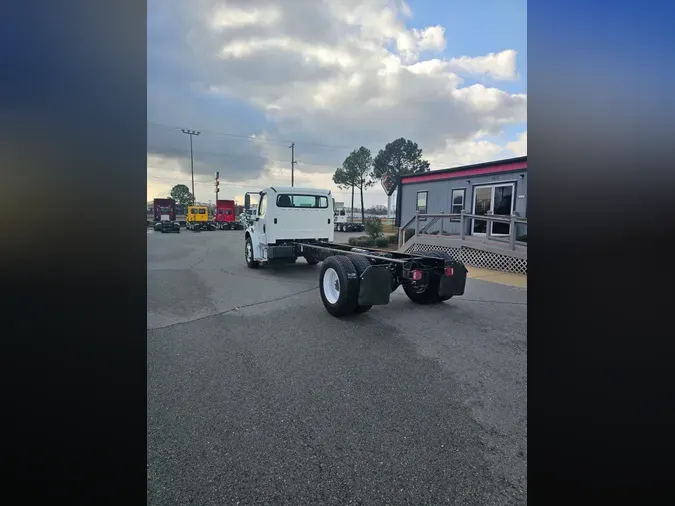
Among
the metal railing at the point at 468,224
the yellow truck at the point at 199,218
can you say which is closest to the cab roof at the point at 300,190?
the metal railing at the point at 468,224

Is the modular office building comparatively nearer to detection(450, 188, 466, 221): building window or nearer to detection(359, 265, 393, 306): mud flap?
detection(450, 188, 466, 221): building window

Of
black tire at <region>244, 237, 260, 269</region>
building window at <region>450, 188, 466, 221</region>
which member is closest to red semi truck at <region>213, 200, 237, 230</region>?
building window at <region>450, 188, 466, 221</region>

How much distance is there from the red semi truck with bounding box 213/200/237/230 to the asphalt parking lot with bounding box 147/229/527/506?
35.2 metres

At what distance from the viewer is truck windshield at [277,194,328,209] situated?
10430mm

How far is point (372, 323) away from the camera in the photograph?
5543mm

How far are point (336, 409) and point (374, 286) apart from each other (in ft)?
8.80
